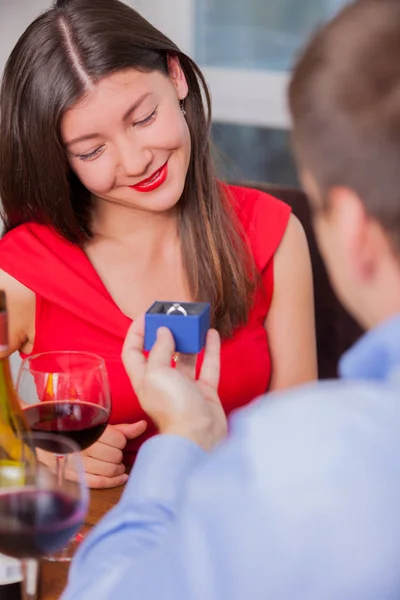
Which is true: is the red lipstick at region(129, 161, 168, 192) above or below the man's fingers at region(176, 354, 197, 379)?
above

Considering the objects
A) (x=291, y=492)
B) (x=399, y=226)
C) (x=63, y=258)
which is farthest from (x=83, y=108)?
(x=291, y=492)

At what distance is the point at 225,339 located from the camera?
1.77 metres

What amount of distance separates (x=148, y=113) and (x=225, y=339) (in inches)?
18.3

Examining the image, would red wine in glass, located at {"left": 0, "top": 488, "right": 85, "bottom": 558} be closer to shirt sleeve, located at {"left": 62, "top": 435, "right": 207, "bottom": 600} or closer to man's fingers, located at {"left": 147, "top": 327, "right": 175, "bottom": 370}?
shirt sleeve, located at {"left": 62, "top": 435, "right": 207, "bottom": 600}

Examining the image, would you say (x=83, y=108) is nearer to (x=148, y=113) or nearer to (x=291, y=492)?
(x=148, y=113)

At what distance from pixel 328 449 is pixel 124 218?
46.5 inches

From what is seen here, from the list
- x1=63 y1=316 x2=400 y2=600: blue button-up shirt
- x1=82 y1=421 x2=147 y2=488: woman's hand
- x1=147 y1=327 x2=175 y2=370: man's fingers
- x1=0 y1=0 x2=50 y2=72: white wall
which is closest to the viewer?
x1=63 y1=316 x2=400 y2=600: blue button-up shirt

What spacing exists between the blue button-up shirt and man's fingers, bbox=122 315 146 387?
1.53 feet

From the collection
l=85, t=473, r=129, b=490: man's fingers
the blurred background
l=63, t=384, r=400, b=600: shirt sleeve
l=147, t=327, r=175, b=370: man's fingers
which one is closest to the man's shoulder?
l=63, t=384, r=400, b=600: shirt sleeve

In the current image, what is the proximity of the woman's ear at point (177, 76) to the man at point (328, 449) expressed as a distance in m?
0.90

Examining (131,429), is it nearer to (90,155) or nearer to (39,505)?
(90,155)

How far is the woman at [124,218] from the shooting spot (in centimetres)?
157

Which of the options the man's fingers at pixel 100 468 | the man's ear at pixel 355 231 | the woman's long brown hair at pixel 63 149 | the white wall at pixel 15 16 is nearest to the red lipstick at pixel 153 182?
the woman's long brown hair at pixel 63 149

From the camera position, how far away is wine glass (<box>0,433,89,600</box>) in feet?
2.95
